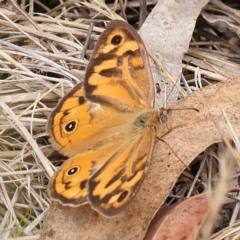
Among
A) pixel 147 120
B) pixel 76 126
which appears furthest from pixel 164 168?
pixel 76 126

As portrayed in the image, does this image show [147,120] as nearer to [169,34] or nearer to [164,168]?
[164,168]

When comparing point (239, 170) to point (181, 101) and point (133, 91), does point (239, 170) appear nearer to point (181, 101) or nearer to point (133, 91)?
point (181, 101)

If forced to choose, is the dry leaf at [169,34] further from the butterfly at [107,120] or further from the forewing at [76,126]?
the forewing at [76,126]

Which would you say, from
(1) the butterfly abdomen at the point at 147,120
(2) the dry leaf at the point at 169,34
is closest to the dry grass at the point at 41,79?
(2) the dry leaf at the point at 169,34

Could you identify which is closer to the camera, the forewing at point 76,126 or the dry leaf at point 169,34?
the forewing at point 76,126

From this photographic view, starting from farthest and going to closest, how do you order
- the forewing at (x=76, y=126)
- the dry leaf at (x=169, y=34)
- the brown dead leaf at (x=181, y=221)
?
the dry leaf at (x=169, y=34), the forewing at (x=76, y=126), the brown dead leaf at (x=181, y=221)

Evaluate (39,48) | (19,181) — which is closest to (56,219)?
(19,181)
